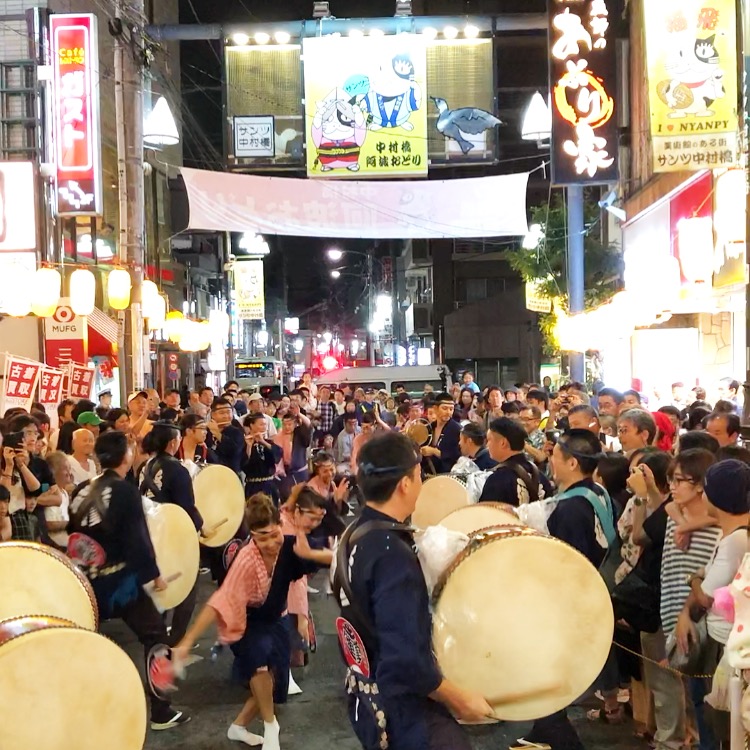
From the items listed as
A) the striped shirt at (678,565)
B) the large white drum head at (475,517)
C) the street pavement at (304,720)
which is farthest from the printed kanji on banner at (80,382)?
the striped shirt at (678,565)

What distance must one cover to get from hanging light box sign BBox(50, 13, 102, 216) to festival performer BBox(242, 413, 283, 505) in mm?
7599

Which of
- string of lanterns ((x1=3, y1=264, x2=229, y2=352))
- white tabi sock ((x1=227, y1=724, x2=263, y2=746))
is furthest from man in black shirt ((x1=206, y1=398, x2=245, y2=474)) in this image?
string of lanterns ((x1=3, y1=264, x2=229, y2=352))

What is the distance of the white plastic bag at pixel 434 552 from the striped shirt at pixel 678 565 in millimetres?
1566

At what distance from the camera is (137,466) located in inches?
286

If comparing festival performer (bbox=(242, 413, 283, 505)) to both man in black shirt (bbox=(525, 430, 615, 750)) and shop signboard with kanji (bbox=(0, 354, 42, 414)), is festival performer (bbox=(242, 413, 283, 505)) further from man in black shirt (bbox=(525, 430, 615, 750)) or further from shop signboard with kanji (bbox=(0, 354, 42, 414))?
man in black shirt (bbox=(525, 430, 615, 750))

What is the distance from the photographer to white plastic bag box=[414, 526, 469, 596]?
2.95m

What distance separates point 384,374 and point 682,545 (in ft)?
57.0

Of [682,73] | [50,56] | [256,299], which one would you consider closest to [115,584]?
[682,73]

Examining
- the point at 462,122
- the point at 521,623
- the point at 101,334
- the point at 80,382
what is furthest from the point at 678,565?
the point at 101,334

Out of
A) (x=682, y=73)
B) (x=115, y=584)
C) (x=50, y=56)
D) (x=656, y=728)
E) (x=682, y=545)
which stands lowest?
(x=656, y=728)

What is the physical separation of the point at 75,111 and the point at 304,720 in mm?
12016

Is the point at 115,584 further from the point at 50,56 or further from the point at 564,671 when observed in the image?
the point at 50,56

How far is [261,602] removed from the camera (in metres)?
4.54

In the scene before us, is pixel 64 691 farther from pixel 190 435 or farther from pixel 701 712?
pixel 190 435
